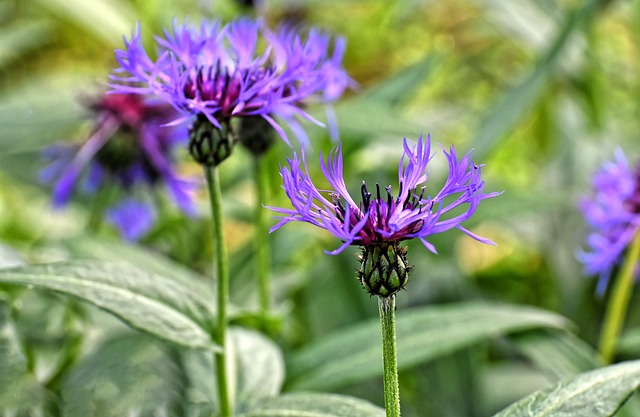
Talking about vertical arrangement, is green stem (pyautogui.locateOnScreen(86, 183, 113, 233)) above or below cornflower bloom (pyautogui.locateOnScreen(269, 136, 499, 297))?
above

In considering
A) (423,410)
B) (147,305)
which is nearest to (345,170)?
(423,410)

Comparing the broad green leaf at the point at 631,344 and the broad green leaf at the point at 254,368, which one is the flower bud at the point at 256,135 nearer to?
the broad green leaf at the point at 254,368

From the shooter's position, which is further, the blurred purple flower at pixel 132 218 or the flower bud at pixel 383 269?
the blurred purple flower at pixel 132 218

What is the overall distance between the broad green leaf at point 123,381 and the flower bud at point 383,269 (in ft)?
1.06

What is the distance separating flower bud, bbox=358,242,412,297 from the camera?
47 centimetres

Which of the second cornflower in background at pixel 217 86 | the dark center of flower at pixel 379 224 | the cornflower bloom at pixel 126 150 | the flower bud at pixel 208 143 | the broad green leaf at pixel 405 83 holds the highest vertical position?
the broad green leaf at pixel 405 83

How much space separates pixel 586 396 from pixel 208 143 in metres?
0.30

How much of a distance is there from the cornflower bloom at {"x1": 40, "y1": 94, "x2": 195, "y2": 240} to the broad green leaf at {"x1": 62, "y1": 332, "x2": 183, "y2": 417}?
201mm

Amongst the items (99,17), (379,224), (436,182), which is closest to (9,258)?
(379,224)

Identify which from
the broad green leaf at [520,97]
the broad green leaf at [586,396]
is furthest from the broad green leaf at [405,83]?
the broad green leaf at [586,396]

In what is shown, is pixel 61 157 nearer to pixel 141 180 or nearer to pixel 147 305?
pixel 141 180

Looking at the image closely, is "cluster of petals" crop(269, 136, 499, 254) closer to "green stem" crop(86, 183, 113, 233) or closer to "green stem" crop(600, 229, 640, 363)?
"green stem" crop(600, 229, 640, 363)

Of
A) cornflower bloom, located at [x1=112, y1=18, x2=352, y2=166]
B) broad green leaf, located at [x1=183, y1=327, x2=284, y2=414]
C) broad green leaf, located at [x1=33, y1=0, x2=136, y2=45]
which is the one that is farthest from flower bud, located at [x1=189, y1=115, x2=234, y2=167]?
broad green leaf, located at [x1=33, y1=0, x2=136, y2=45]

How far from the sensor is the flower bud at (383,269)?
18.4 inches
